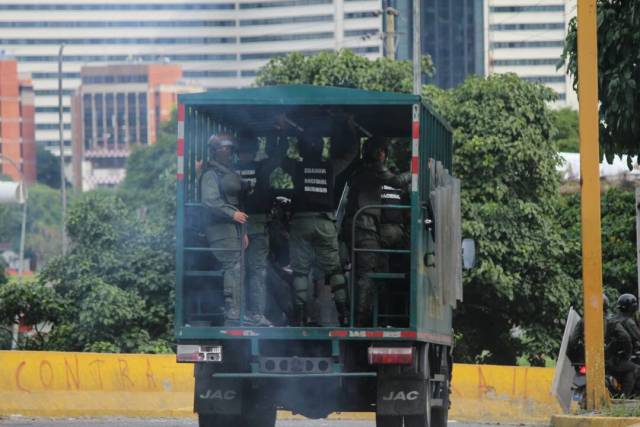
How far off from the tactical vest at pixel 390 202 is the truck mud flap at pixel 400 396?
55.8 inches

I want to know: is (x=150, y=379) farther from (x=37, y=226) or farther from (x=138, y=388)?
(x=37, y=226)

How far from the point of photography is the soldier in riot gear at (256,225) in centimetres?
1241

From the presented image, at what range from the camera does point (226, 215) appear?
1232 centimetres

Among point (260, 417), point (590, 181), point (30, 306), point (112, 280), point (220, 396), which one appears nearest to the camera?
point (220, 396)

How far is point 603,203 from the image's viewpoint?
31641 mm

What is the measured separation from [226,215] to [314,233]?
732 mm

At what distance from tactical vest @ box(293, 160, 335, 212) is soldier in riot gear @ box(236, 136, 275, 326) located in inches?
13.3

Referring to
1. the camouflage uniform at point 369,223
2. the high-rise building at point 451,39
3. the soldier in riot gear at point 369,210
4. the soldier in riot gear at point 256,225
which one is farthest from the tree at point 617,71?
the high-rise building at point 451,39

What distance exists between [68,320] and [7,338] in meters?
1.81

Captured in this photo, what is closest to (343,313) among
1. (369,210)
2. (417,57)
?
(369,210)

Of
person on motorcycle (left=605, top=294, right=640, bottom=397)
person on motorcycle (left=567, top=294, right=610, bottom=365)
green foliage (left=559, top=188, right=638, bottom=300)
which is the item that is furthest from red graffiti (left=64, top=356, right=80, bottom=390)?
green foliage (left=559, top=188, right=638, bottom=300)

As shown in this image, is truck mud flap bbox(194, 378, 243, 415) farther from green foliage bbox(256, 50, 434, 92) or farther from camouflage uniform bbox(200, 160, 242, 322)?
green foliage bbox(256, 50, 434, 92)

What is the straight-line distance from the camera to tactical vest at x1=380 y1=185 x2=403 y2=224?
12859mm

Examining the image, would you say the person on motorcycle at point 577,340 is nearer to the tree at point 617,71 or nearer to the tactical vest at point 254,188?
the tree at point 617,71
